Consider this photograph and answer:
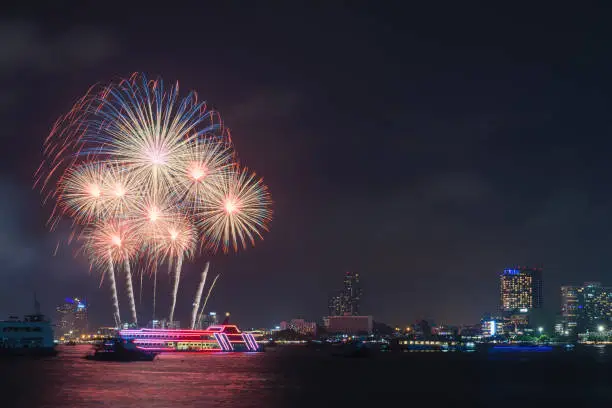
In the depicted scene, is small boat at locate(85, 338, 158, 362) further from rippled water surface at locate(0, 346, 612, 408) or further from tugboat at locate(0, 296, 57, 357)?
rippled water surface at locate(0, 346, 612, 408)

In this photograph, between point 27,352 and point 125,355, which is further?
point 27,352

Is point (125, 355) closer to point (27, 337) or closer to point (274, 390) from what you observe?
point (27, 337)

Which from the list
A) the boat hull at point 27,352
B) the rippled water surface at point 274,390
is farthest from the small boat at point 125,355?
the rippled water surface at point 274,390

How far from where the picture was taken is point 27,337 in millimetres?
169375

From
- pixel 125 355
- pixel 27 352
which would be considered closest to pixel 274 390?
pixel 125 355

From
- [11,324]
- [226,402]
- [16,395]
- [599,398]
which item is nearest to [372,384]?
[599,398]

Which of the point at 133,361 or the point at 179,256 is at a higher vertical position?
the point at 179,256

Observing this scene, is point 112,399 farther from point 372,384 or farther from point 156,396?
→ point 372,384

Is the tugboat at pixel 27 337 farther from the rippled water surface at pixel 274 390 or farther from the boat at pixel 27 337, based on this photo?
the rippled water surface at pixel 274 390

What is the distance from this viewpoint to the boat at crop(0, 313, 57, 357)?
164875 mm

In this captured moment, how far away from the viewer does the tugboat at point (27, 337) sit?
164875 millimetres

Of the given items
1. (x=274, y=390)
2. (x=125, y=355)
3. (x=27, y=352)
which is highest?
(x=274, y=390)

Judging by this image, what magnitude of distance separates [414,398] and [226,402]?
2110 cm

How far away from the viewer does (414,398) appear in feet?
257
